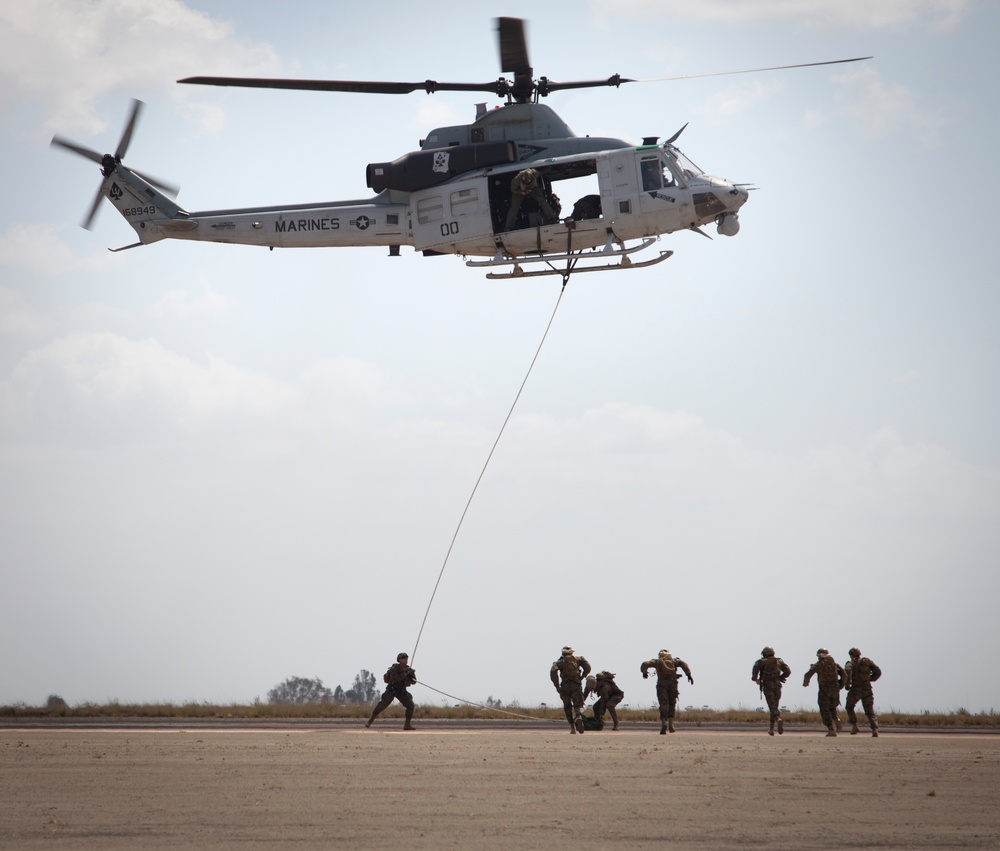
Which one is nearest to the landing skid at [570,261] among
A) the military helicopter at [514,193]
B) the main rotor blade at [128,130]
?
the military helicopter at [514,193]

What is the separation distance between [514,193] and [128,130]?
10180 mm

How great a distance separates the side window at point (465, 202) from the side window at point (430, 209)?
0.28 metres

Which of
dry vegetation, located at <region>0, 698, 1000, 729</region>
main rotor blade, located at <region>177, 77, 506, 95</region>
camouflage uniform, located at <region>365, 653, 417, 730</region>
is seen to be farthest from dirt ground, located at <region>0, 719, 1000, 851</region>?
main rotor blade, located at <region>177, 77, 506, 95</region>

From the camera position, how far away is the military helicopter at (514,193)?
22.0 m

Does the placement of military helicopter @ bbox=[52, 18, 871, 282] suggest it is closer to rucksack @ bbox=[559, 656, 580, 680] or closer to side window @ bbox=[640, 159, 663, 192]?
side window @ bbox=[640, 159, 663, 192]

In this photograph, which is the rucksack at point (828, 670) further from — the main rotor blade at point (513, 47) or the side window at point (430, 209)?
the main rotor blade at point (513, 47)

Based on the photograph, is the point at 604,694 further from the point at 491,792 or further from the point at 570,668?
the point at 491,792

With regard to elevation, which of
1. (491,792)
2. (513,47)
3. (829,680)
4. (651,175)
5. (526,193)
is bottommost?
(491,792)

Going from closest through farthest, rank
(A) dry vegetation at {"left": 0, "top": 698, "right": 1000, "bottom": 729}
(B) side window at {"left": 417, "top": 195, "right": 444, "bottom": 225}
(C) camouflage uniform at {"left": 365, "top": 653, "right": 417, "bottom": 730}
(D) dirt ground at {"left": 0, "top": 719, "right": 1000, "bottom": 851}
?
(D) dirt ground at {"left": 0, "top": 719, "right": 1000, "bottom": 851} → (C) camouflage uniform at {"left": 365, "top": 653, "right": 417, "bottom": 730} → (B) side window at {"left": 417, "top": 195, "right": 444, "bottom": 225} → (A) dry vegetation at {"left": 0, "top": 698, "right": 1000, "bottom": 729}

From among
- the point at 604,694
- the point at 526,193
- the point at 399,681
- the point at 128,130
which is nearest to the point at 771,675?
the point at 604,694

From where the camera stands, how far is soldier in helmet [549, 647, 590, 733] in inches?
846

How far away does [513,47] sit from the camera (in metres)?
21.8

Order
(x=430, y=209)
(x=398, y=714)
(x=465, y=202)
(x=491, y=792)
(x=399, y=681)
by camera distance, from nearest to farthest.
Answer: (x=491, y=792) < (x=399, y=681) < (x=465, y=202) < (x=430, y=209) < (x=398, y=714)

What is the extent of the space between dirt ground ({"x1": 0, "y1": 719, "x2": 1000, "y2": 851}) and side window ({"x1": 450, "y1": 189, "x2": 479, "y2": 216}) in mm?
9438
